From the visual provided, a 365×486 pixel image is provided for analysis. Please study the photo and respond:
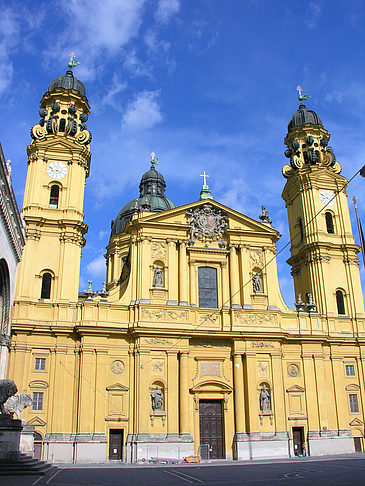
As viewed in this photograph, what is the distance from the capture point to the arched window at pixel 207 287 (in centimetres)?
3178

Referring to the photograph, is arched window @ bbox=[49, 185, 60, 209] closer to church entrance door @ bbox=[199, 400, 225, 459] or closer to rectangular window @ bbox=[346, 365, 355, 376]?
church entrance door @ bbox=[199, 400, 225, 459]

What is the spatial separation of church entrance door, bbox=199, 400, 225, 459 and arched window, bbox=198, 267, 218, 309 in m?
5.94

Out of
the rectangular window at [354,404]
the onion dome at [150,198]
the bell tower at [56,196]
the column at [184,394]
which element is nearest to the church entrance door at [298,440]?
the rectangular window at [354,404]

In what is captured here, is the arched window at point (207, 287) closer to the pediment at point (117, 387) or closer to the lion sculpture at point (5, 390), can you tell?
the pediment at point (117, 387)

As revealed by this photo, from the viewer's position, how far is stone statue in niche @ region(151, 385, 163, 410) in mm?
27938

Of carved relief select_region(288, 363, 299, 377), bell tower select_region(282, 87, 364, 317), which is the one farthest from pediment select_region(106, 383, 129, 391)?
bell tower select_region(282, 87, 364, 317)

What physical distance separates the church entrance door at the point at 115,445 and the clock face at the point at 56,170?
16301 millimetres

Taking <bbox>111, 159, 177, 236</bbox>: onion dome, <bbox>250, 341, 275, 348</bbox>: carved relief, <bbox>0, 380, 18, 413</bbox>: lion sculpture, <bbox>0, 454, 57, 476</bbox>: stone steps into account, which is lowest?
<bbox>0, 454, 57, 476</bbox>: stone steps

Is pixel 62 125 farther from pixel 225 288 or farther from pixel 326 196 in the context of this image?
pixel 326 196

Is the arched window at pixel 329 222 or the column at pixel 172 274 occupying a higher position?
the arched window at pixel 329 222

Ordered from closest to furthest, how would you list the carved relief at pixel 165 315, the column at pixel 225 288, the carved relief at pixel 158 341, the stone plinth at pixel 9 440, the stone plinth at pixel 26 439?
1. the stone plinth at pixel 9 440
2. the stone plinth at pixel 26 439
3. the carved relief at pixel 158 341
4. the carved relief at pixel 165 315
5. the column at pixel 225 288

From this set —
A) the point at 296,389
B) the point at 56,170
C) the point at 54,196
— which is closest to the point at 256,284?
the point at 296,389

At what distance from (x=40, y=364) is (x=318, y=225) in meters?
21.1

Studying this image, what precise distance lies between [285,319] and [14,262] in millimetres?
18123
